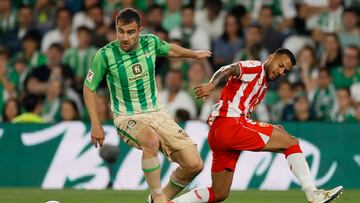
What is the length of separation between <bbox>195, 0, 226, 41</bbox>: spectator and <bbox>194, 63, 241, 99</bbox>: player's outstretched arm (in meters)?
7.77

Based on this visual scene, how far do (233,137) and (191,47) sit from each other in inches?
286

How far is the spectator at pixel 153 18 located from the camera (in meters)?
18.7

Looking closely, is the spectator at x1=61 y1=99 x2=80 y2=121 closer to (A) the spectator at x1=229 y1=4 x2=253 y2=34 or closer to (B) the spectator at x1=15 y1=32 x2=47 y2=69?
(B) the spectator at x1=15 y1=32 x2=47 y2=69

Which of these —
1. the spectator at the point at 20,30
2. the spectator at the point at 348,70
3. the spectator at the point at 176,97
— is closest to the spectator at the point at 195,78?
the spectator at the point at 176,97

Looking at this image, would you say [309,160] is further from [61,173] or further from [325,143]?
[61,173]

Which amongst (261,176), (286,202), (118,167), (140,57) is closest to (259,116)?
(261,176)

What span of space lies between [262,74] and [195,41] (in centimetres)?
721

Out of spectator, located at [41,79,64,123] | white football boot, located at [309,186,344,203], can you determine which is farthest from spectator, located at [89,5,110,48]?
white football boot, located at [309,186,344,203]

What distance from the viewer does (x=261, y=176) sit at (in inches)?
631

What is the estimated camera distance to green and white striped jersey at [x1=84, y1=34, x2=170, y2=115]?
37.3 feet

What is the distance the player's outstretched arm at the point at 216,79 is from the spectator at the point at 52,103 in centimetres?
677

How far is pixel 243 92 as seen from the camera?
11062mm

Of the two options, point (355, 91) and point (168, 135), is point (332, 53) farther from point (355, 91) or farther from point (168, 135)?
point (168, 135)

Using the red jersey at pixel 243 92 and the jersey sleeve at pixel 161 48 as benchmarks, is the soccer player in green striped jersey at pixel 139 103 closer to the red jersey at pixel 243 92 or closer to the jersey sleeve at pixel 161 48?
the jersey sleeve at pixel 161 48
